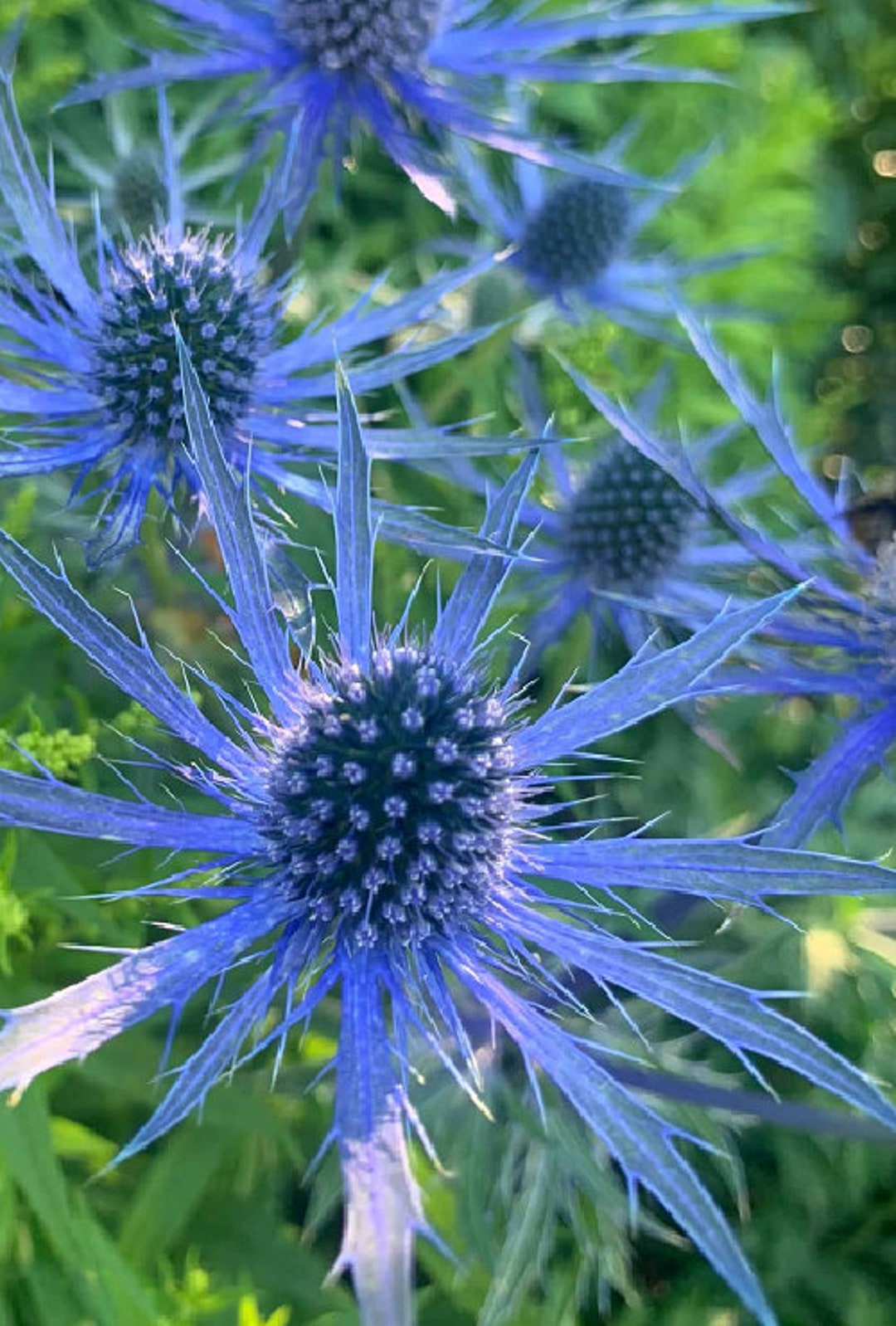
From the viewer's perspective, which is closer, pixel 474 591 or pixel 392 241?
pixel 474 591

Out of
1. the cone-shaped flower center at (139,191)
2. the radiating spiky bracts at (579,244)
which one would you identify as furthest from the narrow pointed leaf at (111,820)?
the radiating spiky bracts at (579,244)

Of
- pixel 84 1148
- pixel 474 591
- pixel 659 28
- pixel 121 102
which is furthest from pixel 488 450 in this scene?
pixel 121 102

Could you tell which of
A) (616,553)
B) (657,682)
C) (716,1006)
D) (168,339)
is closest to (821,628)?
(616,553)

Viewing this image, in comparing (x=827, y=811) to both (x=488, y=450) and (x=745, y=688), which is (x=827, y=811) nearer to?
(x=745, y=688)

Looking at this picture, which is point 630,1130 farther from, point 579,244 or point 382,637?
point 579,244

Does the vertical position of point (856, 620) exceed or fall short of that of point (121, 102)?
it falls short

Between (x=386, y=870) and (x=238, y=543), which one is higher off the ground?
(x=238, y=543)

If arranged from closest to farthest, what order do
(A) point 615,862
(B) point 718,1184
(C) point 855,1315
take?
(A) point 615,862
(C) point 855,1315
(B) point 718,1184
